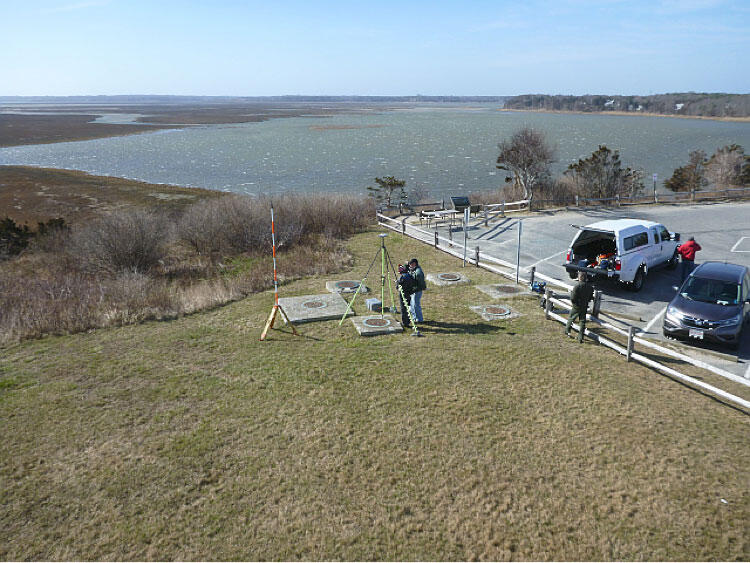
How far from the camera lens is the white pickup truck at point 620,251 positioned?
14.8 m

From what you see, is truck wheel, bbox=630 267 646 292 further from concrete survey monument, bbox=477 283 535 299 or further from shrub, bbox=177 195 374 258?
shrub, bbox=177 195 374 258

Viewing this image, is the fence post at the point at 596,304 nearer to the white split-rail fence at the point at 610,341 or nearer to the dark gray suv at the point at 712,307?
the white split-rail fence at the point at 610,341

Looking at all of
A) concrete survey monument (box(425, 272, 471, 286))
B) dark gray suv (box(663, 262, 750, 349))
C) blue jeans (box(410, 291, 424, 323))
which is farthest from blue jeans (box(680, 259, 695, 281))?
blue jeans (box(410, 291, 424, 323))

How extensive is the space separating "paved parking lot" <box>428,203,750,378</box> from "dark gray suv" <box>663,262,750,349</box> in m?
0.45

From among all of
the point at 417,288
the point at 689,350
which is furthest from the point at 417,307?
the point at 689,350

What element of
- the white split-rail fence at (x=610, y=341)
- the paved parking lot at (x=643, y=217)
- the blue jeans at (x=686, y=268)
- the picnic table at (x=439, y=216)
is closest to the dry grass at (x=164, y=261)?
the picnic table at (x=439, y=216)

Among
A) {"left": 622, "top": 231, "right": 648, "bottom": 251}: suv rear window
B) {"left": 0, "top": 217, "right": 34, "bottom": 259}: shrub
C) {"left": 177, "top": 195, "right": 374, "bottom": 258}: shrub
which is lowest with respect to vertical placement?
{"left": 0, "top": 217, "right": 34, "bottom": 259}: shrub

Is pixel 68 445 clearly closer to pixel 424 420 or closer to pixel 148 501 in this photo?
pixel 148 501

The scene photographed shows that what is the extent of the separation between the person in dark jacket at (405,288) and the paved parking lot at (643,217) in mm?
5682

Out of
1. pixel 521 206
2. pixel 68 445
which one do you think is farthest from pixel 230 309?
pixel 521 206

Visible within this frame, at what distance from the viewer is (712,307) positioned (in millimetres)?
11742

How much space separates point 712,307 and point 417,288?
6662mm

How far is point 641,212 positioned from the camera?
28656 mm

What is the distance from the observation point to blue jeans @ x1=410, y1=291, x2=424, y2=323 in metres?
12.6
